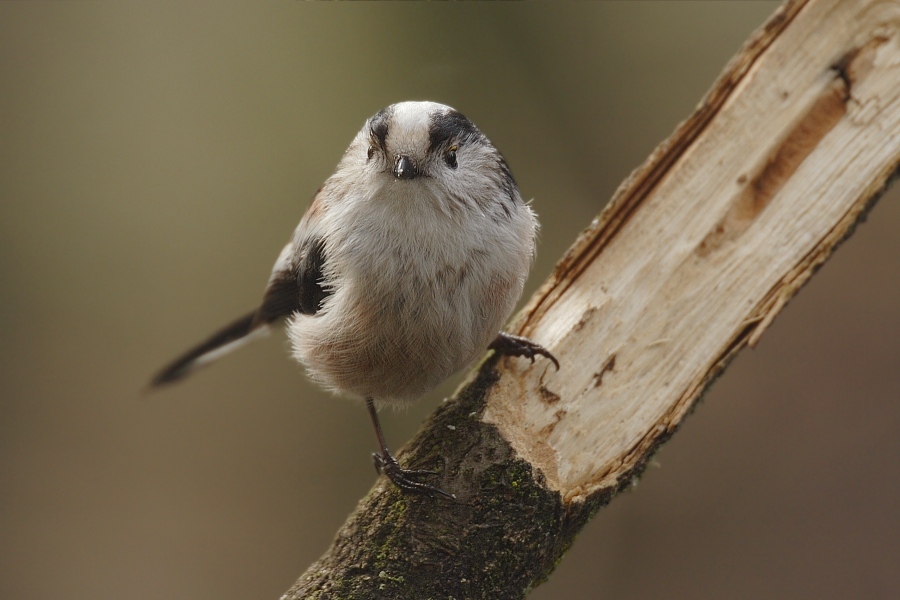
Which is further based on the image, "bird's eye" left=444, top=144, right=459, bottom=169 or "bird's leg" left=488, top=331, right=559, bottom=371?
"bird's leg" left=488, top=331, right=559, bottom=371

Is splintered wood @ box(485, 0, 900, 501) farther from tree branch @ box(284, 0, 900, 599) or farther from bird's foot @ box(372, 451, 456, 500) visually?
bird's foot @ box(372, 451, 456, 500)

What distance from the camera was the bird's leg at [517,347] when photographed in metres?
2.14

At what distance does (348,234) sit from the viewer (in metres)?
1.99

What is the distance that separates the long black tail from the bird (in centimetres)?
72

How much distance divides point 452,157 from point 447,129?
0.26 ft

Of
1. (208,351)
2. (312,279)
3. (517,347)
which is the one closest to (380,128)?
(312,279)

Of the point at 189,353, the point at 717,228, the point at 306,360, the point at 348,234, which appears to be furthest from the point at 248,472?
the point at 717,228

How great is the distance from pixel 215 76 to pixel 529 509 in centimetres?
260

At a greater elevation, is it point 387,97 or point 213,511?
point 387,97

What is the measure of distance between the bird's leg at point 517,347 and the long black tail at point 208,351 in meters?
1.06

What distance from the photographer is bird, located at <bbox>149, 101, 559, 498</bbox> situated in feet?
6.13

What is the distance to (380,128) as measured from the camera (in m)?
1.84

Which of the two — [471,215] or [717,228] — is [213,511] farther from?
[717,228]

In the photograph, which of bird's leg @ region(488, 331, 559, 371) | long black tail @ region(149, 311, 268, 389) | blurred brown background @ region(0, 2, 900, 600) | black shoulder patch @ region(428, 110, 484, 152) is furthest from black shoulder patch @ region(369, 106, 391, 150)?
blurred brown background @ region(0, 2, 900, 600)
